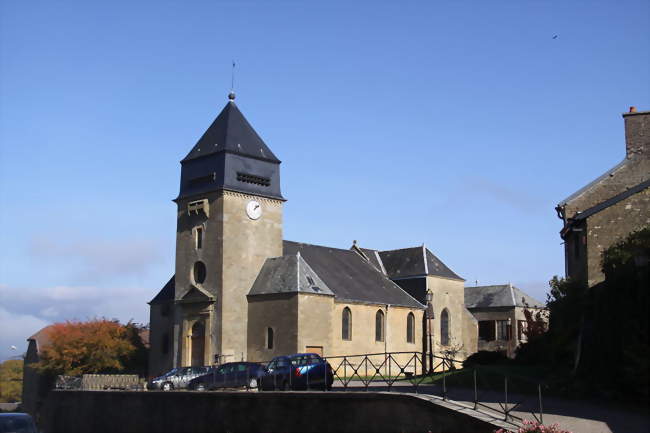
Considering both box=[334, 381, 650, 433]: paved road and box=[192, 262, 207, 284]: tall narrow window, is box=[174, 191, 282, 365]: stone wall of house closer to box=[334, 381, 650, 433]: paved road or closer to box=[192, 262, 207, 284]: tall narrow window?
box=[192, 262, 207, 284]: tall narrow window

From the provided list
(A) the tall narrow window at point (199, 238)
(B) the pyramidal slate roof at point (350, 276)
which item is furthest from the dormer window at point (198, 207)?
(B) the pyramidal slate roof at point (350, 276)

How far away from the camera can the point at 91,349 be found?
48.7 metres

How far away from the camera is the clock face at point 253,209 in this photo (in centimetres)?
4512

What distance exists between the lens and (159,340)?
4894 centimetres

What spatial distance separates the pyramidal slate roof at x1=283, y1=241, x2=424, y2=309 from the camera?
47.2 metres

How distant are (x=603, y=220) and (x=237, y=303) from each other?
21696 millimetres

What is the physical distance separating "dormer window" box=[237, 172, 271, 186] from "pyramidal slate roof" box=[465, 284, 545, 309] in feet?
108

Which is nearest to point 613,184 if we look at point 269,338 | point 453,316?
point 269,338

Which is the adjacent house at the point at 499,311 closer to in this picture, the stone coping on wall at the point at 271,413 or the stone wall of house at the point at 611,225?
the stone wall of house at the point at 611,225

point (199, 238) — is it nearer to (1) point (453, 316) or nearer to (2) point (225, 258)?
(2) point (225, 258)

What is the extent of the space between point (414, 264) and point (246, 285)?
14532mm

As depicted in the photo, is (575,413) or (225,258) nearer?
(575,413)

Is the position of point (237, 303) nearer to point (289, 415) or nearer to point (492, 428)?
point (289, 415)

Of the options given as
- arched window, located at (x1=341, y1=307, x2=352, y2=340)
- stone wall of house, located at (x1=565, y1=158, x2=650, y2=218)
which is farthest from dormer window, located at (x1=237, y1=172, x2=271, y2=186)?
stone wall of house, located at (x1=565, y1=158, x2=650, y2=218)
